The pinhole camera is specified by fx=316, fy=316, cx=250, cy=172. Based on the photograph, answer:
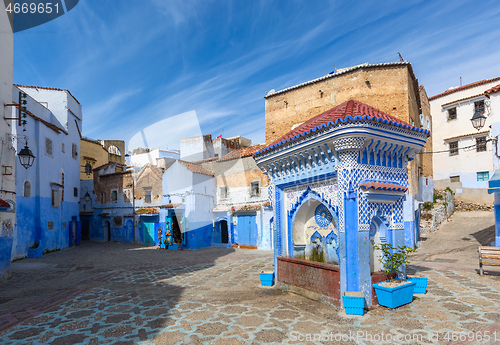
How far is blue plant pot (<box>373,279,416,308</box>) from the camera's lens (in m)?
6.53

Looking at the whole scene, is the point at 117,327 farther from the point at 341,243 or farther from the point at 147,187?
the point at 147,187

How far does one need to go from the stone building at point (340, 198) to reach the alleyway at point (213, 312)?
0.73 m

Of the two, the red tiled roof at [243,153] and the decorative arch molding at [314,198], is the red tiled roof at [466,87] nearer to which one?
the red tiled roof at [243,153]

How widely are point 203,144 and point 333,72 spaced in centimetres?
1454

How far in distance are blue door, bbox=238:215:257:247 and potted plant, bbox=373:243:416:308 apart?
13445 mm

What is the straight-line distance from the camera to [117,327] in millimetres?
6207

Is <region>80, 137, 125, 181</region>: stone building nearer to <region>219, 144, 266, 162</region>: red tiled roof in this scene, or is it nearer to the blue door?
<region>219, 144, 266, 162</region>: red tiled roof

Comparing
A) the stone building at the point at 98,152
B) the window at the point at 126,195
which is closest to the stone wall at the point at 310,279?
the window at the point at 126,195

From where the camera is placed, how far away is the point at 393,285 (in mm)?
6777

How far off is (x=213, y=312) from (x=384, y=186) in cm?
467

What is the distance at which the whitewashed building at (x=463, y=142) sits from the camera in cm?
2381

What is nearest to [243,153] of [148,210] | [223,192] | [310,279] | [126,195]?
[223,192]

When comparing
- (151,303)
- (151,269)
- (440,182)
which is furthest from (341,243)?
(440,182)

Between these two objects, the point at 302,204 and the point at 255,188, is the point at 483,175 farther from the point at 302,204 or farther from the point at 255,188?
the point at 302,204
